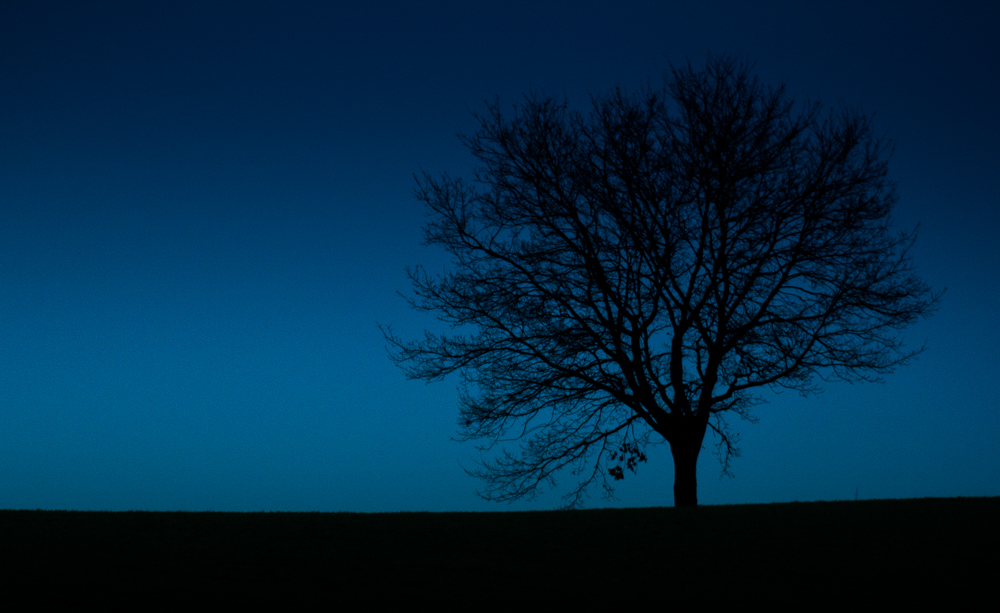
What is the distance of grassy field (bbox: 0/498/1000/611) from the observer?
254 inches

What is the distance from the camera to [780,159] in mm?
15188

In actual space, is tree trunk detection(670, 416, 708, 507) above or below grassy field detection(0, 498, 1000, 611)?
above

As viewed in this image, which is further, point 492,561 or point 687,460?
point 687,460

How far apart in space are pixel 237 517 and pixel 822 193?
1160 cm

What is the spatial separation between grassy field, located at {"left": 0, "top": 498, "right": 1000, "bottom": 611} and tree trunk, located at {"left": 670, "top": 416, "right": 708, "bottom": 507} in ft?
10.8

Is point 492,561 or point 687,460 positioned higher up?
point 687,460

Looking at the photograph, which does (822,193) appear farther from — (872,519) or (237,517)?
(237,517)

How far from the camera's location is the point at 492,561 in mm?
8062

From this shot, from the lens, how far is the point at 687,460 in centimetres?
1512

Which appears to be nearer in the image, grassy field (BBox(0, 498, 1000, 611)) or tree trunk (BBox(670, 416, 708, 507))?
grassy field (BBox(0, 498, 1000, 611))

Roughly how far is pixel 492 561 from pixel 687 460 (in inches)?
312

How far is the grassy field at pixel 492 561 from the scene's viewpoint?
6.45m

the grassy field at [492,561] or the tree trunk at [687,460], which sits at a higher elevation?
the tree trunk at [687,460]

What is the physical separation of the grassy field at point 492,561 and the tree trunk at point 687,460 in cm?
329
